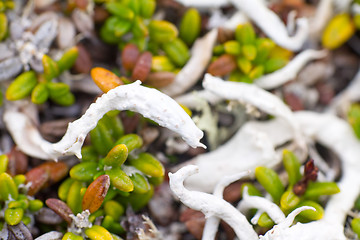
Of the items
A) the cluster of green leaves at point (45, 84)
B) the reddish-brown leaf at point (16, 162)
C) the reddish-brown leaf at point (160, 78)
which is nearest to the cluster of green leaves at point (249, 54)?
the reddish-brown leaf at point (160, 78)

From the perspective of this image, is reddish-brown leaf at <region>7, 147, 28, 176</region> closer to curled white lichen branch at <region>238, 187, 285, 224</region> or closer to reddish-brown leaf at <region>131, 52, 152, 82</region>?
reddish-brown leaf at <region>131, 52, 152, 82</region>

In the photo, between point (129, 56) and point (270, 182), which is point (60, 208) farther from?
point (270, 182)

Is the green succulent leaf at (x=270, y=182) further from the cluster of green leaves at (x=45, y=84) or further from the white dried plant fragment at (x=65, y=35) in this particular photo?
the white dried plant fragment at (x=65, y=35)

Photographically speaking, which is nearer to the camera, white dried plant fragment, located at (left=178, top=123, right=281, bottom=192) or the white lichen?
the white lichen

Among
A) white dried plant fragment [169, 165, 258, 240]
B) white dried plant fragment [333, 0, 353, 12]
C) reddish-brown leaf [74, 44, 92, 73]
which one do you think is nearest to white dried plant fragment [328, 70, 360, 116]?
white dried plant fragment [333, 0, 353, 12]

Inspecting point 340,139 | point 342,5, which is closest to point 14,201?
point 340,139

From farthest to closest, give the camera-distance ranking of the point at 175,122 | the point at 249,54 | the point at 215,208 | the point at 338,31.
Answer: the point at 338,31, the point at 249,54, the point at 215,208, the point at 175,122
